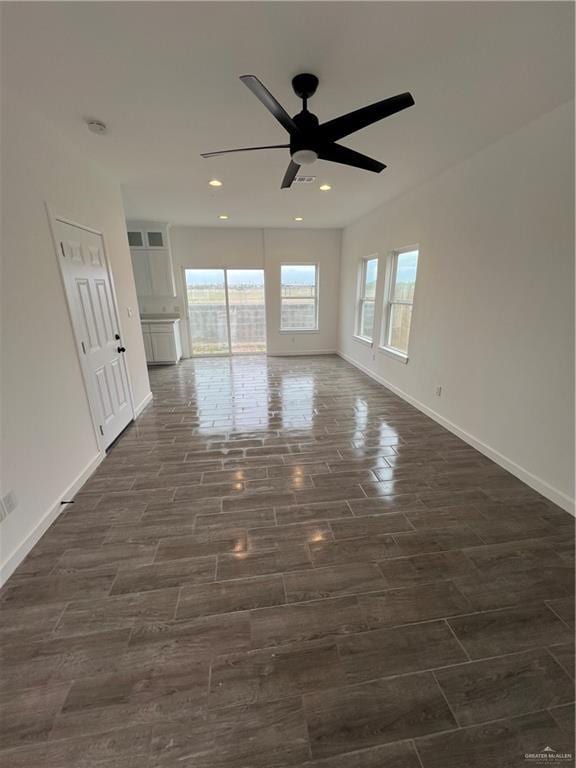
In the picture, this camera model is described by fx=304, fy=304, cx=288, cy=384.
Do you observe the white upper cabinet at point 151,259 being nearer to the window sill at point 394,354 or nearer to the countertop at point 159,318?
the countertop at point 159,318

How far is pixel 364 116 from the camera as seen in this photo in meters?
1.67

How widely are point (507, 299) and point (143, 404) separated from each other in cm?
430

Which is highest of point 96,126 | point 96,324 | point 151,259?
point 96,126

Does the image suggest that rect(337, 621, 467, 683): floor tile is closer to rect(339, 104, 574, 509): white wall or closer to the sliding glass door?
rect(339, 104, 574, 509): white wall

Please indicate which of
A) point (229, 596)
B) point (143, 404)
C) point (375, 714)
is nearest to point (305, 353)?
point (143, 404)

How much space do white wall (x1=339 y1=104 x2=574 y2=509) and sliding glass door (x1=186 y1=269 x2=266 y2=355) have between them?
3.95 meters

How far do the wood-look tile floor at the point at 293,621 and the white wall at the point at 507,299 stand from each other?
1.41 ft

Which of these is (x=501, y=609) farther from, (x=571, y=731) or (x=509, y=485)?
(x=509, y=485)

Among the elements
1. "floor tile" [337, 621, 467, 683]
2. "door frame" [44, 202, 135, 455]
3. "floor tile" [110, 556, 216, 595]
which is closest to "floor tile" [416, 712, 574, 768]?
"floor tile" [337, 621, 467, 683]

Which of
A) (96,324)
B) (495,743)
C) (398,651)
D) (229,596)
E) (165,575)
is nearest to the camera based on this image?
(495,743)

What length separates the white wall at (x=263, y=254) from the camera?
6.51 m

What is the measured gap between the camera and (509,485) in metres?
2.49

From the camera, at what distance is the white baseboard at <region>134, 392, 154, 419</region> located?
388 cm

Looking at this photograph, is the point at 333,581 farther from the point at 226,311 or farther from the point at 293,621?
the point at 226,311
